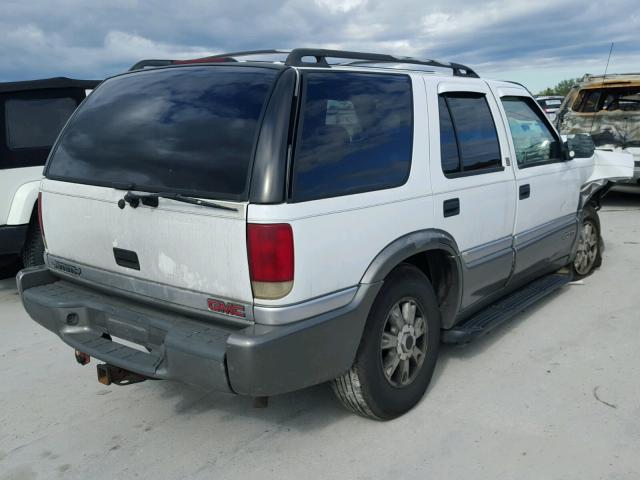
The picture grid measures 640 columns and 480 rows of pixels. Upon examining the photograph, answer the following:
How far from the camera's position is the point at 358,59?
342cm

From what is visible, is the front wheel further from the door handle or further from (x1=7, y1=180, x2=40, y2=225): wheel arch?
(x1=7, y1=180, x2=40, y2=225): wheel arch

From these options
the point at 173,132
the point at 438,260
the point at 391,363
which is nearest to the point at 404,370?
the point at 391,363

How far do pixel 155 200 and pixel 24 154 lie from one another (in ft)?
11.9

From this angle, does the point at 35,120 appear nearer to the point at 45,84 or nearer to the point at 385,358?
the point at 45,84

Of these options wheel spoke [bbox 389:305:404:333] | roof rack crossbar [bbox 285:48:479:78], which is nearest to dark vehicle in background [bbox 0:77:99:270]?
roof rack crossbar [bbox 285:48:479:78]

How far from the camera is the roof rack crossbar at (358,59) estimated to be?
2932 mm

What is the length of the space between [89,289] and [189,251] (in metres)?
0.93

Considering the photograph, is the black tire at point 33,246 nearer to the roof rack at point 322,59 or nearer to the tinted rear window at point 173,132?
the tinted rear window at point 173,132

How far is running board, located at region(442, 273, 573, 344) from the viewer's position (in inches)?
146

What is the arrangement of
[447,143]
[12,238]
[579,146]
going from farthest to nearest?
1. [12,238]
2. [579,146]
3. [447,143]

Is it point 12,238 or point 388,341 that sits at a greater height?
point 12,238

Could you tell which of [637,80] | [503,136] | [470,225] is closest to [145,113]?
[470,225]

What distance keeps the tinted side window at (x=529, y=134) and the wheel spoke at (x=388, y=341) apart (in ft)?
5.83

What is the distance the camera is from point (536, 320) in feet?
15.7
